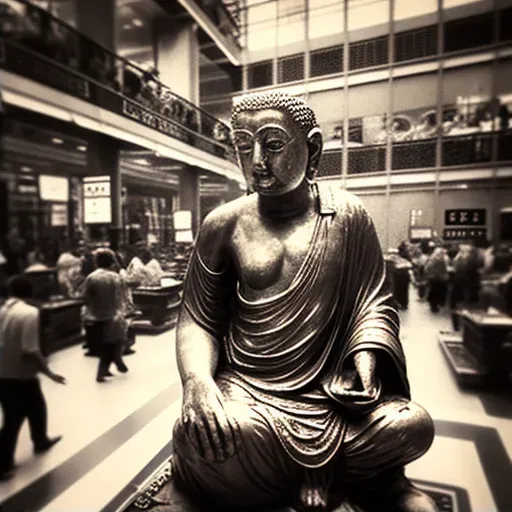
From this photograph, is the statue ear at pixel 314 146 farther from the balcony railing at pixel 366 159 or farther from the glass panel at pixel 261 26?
the glass panel at pixel 261 26

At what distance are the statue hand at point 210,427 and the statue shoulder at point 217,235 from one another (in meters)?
0.52

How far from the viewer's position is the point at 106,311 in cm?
192

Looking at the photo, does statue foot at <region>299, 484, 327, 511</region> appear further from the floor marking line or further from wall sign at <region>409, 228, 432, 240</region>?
wall sign at <region>409, 228, 432, 240</region>

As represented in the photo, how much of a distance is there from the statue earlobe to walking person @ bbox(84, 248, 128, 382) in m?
0.96

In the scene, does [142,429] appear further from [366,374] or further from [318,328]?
[366,374]

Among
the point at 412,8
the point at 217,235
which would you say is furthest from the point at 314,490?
the point at 412,8

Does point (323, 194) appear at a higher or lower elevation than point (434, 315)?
higher

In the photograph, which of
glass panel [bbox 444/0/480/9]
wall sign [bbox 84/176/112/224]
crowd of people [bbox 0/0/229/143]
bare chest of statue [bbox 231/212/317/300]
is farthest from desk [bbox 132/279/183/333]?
glass panel [bbox 444/0/480/9]

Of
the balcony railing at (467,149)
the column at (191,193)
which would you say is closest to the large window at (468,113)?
the balcony railing at (467,149)

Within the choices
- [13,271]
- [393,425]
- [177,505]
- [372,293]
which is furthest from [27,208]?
[393,425]

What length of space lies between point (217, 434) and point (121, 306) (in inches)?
40.6

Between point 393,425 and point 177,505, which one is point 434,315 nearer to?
point 393,425

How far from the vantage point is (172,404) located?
2254 mm

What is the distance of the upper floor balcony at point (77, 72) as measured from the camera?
4.17 ft
